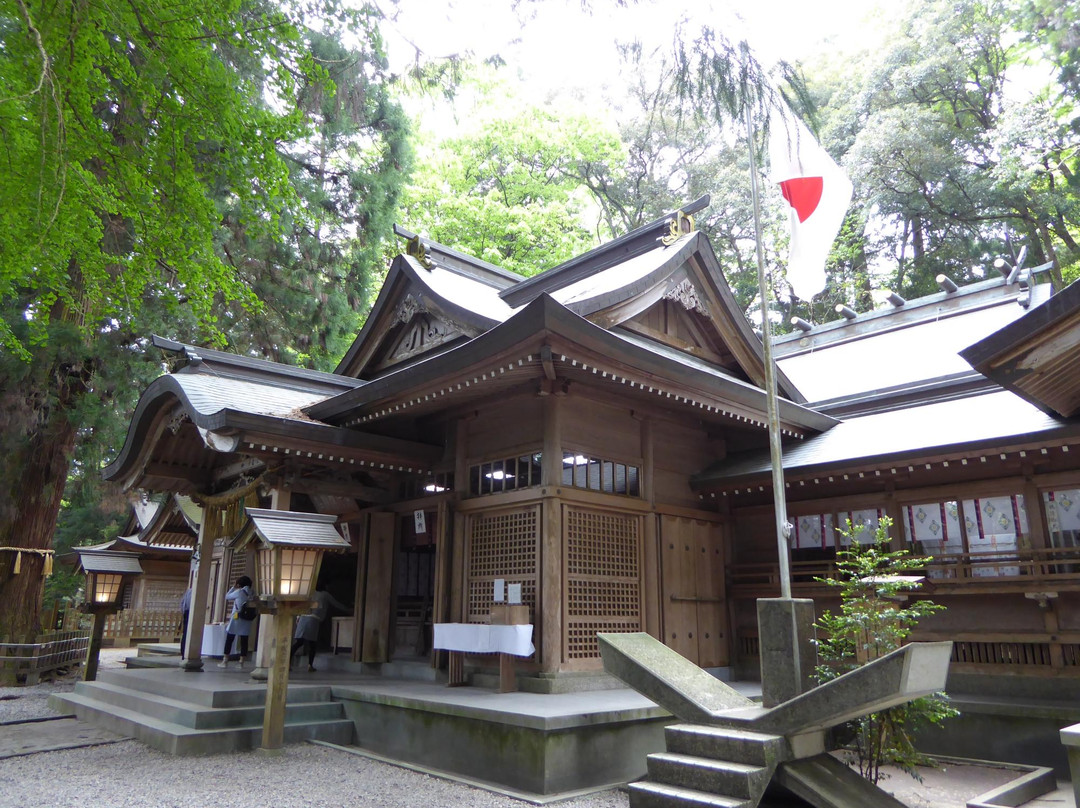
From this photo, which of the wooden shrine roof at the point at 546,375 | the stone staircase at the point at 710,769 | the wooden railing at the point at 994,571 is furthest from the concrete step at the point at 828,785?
the wooden shrine roof at the point at 546,375

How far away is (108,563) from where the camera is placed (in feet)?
37.0

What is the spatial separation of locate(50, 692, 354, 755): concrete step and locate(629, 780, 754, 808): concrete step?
4362mm

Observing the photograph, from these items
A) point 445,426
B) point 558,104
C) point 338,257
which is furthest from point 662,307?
point 558,104

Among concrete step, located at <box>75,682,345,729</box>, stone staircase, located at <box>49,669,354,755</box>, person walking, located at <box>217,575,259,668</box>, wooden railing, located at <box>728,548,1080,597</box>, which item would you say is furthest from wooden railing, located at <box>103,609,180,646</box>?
wooden railing, located at <box>728,548,1080,597</box>

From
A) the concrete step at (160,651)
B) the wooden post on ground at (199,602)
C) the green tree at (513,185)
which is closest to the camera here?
the wooden post on ground at (199,602)

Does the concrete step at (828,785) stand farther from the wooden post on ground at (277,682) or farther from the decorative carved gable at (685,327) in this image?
the decorative carved gable at (685,327)

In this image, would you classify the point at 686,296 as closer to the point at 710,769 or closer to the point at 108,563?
the point at 710,769

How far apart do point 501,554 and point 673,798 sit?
171 inches

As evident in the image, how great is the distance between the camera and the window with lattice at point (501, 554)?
8.39 m

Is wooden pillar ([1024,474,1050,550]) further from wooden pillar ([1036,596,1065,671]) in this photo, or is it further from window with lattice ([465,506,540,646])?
window with lattice ([465,506,540,646])

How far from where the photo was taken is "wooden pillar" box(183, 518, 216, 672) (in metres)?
10.2

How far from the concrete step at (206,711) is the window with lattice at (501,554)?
1988 millimetres

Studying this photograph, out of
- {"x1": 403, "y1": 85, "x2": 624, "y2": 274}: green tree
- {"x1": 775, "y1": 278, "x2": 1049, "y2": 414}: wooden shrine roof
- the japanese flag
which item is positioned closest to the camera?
the japanese flag

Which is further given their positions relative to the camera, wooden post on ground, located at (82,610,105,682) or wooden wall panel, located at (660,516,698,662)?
wooden post on ground, located at (82,610,105,682)
